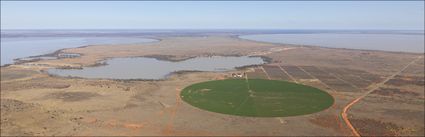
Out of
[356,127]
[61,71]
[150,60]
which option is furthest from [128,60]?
[356,127]

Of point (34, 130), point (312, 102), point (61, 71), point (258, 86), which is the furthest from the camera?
point (61, 71)

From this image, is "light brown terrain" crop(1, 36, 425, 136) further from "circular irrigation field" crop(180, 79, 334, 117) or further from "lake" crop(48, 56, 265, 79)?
"lake" crop(48, 56, 265, 79)

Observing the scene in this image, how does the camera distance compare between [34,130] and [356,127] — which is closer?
[34,130]

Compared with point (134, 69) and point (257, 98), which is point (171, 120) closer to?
point (257, 98)

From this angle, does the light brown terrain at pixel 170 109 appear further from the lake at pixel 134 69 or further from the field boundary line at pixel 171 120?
the lake at pixel 134 69

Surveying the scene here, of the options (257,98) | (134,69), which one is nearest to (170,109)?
(257,98)

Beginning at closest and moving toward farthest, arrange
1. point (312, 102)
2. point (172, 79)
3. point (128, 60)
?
point (312, 102)
point (172, 79)
point (128, 60)

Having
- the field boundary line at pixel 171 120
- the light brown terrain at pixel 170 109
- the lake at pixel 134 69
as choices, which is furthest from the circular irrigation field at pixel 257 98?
the lake at pixel 134 69

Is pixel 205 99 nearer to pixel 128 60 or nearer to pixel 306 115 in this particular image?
pixel 306 115
